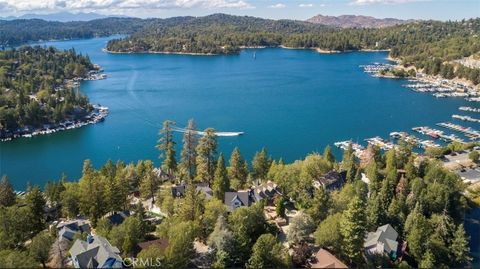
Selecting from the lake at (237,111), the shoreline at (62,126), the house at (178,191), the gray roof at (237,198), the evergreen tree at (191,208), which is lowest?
the shoreline at (62,126)

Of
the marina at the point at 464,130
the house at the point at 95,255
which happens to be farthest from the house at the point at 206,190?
the marina at the point at 464,130

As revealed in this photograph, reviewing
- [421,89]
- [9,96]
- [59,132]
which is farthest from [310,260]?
[421,89]

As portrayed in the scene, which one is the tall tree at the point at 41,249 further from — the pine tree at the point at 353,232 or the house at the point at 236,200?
the pine tree at the point at 353,232

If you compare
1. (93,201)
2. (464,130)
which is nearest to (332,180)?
(93,201)

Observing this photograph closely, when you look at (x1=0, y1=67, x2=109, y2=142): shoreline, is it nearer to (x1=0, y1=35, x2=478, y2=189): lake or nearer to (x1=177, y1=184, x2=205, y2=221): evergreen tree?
(x1=0, y1=35, x2=478, y2=189): lake

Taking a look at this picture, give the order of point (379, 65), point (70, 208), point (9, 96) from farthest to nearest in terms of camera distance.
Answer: point (379, 65) → point (9, 96) → point (70, 208)

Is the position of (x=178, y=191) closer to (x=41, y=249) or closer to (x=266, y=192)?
(x=266, y=192)

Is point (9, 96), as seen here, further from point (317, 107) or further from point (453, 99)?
point (453, 99)
